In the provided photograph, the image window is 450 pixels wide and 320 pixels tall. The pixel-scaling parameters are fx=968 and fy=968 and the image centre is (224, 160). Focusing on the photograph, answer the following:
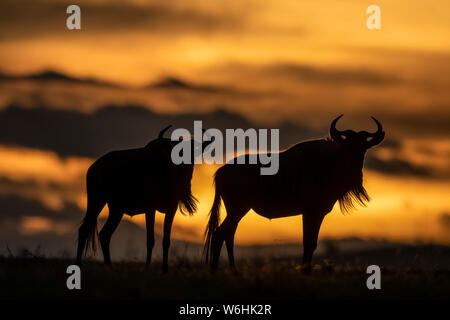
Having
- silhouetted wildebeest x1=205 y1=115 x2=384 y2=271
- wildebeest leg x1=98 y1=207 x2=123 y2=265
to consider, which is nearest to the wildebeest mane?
silhouetted wildebeest x1=205 y1=115 x2=384 y2=271

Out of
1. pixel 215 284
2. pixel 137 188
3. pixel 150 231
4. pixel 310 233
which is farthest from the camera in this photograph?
pixel 137 188

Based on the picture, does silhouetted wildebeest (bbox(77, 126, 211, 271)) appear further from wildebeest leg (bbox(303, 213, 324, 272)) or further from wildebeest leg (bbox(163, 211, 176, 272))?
wildebeest leg (bbox(303, 213, 324, 272))

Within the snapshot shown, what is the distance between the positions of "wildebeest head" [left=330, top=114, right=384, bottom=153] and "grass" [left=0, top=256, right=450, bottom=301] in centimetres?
266

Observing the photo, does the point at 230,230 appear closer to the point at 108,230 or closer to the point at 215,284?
the point at 108,230

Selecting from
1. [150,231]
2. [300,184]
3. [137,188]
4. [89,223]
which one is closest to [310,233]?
[300,184]

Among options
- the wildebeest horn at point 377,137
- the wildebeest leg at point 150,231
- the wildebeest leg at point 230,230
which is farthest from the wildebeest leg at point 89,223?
the wildebeest horn at point 377,137

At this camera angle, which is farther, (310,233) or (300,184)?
(300,184)

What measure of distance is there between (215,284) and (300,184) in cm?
461

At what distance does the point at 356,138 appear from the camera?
19.0 m

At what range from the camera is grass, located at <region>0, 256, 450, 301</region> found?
14383 mm

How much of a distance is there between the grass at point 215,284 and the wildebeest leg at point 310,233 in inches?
21.9
